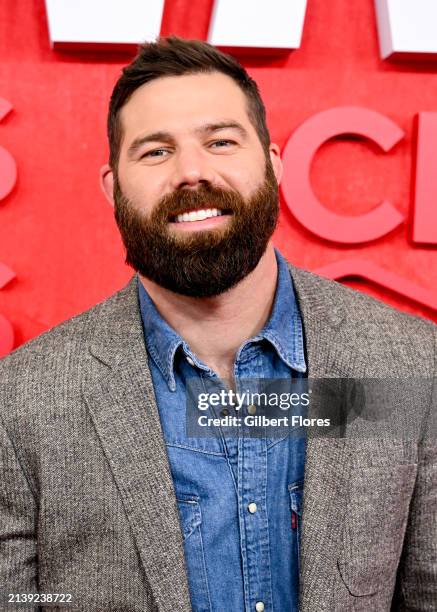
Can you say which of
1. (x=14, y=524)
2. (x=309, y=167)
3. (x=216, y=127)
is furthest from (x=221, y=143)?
(x=14, y=524)

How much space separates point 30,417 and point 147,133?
0.64 meters

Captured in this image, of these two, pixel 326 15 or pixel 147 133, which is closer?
pixel 147 133

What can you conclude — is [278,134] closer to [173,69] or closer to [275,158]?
[275,158]

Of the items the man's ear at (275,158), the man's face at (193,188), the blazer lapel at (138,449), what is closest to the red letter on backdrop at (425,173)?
the man's ear at (275,158)

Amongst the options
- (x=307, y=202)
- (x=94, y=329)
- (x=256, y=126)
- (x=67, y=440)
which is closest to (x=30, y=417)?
(x=67, y=440)

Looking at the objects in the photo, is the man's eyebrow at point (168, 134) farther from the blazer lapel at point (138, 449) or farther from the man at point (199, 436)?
the blazer lapel at point (138, 449)

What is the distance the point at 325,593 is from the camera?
1.49 metres

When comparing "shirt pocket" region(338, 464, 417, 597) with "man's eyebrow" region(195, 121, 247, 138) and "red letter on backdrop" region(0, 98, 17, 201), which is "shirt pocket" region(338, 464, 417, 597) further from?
"red letter on backdrop" region(0, 98, 17, 201)

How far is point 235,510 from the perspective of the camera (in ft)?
4.99

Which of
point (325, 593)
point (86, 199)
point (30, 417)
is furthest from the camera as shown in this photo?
point (86, 199)

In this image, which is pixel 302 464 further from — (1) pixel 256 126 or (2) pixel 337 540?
(1) pixel 256 126

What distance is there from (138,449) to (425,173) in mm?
1239

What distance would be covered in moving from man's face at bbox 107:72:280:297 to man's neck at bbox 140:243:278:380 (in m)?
0.05

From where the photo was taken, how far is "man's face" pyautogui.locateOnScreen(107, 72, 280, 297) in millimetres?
1587
